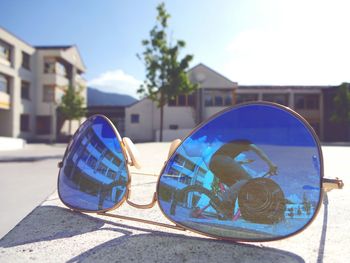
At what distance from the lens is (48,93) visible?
29.3m

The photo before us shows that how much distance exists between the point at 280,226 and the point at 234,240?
28 cm

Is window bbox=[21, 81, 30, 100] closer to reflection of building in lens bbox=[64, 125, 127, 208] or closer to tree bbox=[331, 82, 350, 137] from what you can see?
reflection of building in lens bbox=[64, 125, 127, 208]

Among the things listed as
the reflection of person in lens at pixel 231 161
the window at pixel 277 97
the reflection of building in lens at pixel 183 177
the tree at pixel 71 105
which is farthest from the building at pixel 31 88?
the reflection of person in lens at pixel 231 161

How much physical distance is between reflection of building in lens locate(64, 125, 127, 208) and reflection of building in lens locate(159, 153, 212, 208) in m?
0.36

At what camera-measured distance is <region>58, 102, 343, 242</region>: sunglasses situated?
1.45 meters

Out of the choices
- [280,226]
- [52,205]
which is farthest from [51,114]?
[280,226]

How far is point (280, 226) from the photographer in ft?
4.89

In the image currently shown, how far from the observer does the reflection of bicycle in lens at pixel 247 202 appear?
1.51 metres

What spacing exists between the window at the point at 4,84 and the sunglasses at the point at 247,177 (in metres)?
27.5

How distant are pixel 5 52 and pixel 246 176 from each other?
29655 millimetres

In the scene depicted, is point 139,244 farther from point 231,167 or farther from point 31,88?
point 31,88

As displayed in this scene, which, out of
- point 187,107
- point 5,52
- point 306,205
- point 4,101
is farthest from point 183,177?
point 5,52

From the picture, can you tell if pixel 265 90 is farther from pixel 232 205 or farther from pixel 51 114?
pixel 232 205

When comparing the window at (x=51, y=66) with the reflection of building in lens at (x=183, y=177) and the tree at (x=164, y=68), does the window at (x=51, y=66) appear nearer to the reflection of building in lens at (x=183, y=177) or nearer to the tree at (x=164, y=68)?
the tree at (x=164, y=68)
